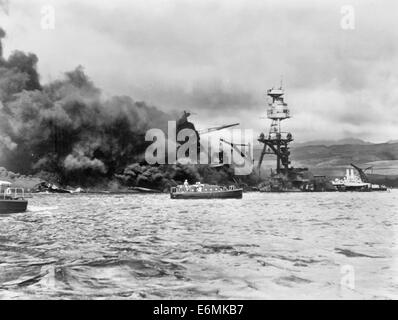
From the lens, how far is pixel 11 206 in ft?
176

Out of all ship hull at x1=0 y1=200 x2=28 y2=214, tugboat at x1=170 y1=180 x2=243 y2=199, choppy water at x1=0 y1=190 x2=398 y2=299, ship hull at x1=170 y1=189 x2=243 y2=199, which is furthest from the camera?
tugboat at x1=170 y1=180 x2=243 y2=199

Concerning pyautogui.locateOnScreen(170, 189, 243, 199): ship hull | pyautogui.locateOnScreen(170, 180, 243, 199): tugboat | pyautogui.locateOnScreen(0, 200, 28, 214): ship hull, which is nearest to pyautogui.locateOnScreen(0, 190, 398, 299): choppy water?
pyautogui.locateOnScreen(0, 200, 28, 214): ship hull

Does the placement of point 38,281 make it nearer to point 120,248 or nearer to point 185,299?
point 185,299

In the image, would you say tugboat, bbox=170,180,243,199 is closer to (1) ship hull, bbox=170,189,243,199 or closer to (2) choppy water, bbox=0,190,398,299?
(1) ship hull, bbox=170,189,243,199

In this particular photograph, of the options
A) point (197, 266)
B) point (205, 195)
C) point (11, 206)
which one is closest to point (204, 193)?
point (205, 195)

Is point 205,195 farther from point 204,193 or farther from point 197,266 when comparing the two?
point 197,266

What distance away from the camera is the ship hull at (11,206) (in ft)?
173

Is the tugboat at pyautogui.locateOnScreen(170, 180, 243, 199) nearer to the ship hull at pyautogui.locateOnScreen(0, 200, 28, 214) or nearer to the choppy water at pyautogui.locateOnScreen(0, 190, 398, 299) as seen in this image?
the ship hull at pyautogui.locateOnScreen(0, 200, 28, 214)

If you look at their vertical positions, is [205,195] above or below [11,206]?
above

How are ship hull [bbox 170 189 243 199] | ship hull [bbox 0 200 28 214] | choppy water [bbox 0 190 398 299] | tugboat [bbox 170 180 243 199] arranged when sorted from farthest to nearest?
tugboat [bbox 170 180 243 199] < ship hull [bbox 170 189 243 199] < ship hull [bbox 0 200 28 214] < choppy water [bbox 0 190 398 299]

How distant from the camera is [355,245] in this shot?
80.4ft

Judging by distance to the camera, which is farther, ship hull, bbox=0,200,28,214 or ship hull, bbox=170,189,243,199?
ship hull, bbox=170,189,243,199

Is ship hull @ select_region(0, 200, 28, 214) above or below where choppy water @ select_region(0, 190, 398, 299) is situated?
above

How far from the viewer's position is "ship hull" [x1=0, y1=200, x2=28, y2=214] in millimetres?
52594
